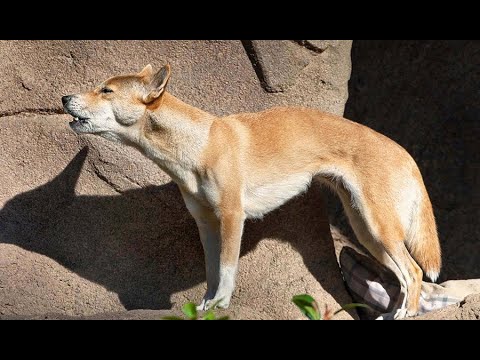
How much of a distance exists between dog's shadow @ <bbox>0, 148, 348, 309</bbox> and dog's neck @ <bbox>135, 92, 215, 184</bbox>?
0.82 meters

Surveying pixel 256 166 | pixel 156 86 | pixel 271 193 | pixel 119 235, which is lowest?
pixel 119 235

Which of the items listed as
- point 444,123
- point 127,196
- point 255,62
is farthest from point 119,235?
point 444,123

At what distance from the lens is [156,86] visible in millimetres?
6617

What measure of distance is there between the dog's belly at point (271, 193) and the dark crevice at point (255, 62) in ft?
3.03

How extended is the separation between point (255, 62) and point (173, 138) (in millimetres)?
1269

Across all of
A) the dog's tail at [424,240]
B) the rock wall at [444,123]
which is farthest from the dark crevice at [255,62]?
the rock wall at [444,123]

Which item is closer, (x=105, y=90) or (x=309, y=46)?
(x=105, y=90)

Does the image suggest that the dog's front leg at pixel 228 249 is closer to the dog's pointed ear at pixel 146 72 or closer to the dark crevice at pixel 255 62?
the dog's pointed ear at pixel 146 72

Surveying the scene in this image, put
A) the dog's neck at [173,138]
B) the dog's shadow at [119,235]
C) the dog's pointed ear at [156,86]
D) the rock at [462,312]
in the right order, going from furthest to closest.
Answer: the dog's shadow at [119,235] < the dog's neck at [173,138] < the dog's pointed ear at [156,86] < the rock at [462,312]

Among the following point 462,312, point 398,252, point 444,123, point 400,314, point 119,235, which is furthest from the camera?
point 444,123

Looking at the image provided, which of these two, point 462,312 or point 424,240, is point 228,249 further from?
point 462,312

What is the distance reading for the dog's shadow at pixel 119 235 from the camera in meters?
7.39

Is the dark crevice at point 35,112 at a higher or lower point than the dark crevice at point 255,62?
lower

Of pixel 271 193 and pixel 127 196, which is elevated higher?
pixel 271 193
